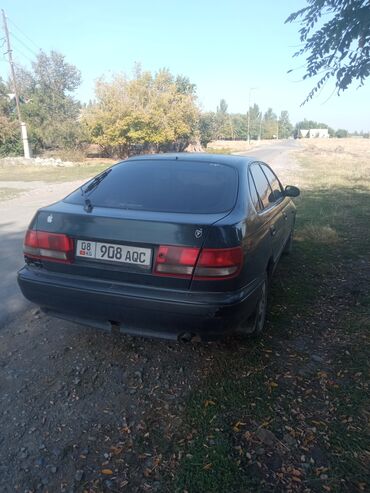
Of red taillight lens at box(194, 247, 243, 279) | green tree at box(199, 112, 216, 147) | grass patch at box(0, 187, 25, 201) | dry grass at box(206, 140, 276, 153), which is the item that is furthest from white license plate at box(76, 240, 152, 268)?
green tree at box(199, 112, 216, 147)

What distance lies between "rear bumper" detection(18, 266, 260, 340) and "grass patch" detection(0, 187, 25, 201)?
10.1 meters

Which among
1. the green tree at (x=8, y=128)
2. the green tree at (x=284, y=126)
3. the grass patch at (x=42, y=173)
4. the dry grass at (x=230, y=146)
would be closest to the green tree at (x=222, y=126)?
the dry grass at (x=230, y=146)

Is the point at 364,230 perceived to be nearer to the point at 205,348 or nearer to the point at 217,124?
the point at 205,348

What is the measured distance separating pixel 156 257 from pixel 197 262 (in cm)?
27

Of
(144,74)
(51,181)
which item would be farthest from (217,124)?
(51,181)

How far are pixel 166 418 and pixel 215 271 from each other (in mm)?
985

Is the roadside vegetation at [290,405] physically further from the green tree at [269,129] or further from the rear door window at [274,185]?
the green tree at [269,129]

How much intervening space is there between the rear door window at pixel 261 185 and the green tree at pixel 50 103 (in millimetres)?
31512

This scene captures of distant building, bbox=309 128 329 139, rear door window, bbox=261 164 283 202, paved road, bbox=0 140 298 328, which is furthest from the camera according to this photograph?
distant building, bbox=309 128 329 139

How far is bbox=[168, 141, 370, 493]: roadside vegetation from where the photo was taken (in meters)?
1.96

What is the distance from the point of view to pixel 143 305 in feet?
7.89

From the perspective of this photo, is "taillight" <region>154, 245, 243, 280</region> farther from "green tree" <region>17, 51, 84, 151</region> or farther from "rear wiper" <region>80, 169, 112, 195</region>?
"green tree" <region>17, 51, 84, 151</region>

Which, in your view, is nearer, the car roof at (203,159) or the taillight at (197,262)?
the taillight at (197,262)

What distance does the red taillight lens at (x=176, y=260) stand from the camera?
234 centimetres
